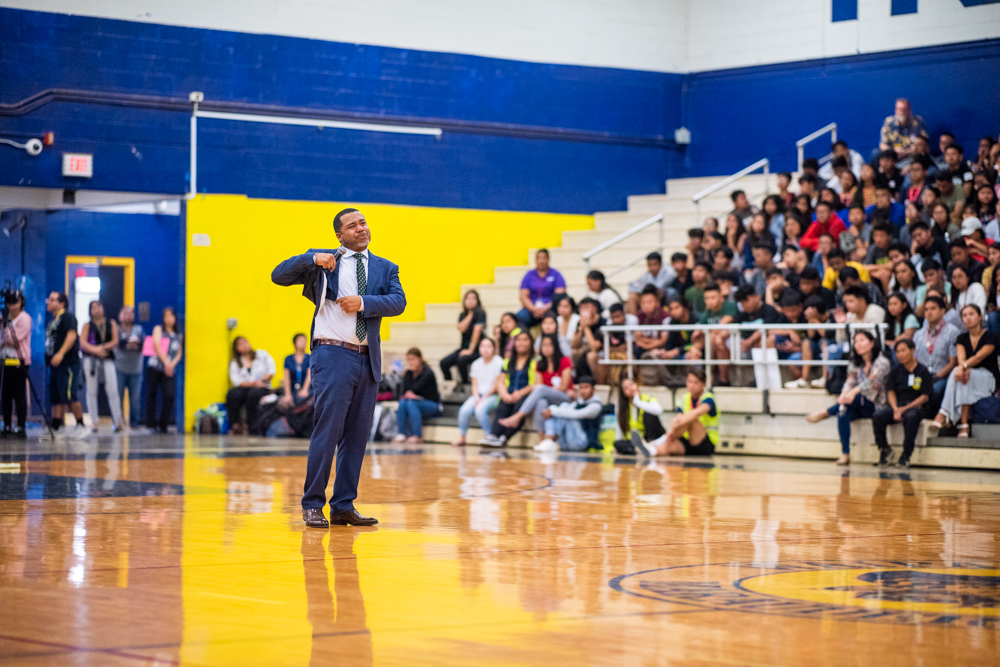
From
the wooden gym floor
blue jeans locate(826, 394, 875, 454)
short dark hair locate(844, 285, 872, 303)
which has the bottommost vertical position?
the wooden gym floor

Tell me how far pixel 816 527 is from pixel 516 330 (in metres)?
8.45

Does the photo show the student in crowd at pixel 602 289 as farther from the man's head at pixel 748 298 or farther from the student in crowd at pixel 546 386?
the man's head at pixel 748 298

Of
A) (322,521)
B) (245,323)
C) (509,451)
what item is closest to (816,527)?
(322,521)

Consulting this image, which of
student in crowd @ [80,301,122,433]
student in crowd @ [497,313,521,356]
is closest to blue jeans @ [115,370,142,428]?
student in crowd @ [80,301,122,433]

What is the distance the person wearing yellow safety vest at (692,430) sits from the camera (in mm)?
12664

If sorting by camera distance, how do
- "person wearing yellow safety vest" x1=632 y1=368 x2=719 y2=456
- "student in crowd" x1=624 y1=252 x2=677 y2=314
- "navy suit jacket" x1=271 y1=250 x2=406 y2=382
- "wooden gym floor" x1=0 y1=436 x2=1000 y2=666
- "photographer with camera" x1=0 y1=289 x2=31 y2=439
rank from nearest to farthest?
"wooden gym floor" x1=0 y1=436 x2=1000 y2=666
"navy suit jacket" x1=271 y1=250 x2=406 y2=382
"person wearing yellow safety vest" x1=632 y1=368 x2=719 y2=456
"photographer with camera" x1=0 y1=289 x2=31 y2=439
"student in crowd" x1=624 y1=252 x2=677 y2=314

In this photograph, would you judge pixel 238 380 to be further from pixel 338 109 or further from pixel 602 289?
pixel 602 289

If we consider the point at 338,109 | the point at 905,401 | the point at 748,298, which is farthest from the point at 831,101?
the point at 905,401

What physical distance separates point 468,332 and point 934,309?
620 cm

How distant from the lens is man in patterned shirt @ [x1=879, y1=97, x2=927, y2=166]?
16281 millimetres

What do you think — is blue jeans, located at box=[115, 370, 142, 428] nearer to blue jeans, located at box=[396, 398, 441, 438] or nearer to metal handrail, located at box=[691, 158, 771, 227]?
blue jeans, located at box=[396, 398, 441, 438]

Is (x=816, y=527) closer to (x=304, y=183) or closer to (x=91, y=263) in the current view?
(x=304, y=183)

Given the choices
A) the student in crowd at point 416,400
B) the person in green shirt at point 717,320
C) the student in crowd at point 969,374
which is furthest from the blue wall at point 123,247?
the student in crowd at point 969,374

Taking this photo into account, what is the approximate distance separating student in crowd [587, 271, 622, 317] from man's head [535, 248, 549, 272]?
81 cm
